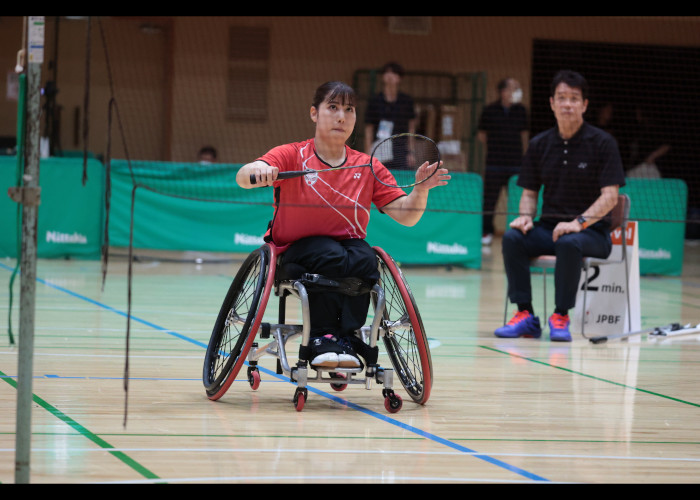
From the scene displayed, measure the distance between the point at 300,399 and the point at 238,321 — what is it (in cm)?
40


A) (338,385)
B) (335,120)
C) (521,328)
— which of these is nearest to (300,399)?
(338,385)

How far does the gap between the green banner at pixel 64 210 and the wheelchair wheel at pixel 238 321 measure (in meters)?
5.84

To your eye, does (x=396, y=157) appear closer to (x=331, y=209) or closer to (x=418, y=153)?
(x=418, y=153)

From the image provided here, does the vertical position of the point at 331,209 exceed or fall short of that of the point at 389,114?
it falls short

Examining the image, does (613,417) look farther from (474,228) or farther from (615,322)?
(474,228)

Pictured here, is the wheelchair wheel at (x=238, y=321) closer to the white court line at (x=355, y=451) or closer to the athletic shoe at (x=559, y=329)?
the white court line at (x=355, y=451)

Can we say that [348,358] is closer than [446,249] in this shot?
Yes

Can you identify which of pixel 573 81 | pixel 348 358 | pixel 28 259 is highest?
pixel 573 81

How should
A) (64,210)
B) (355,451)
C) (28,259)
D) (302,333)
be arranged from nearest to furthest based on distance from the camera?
(28,259), (355,451), (302,333), (64,210)

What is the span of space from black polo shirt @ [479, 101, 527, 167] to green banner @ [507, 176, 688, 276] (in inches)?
72.7

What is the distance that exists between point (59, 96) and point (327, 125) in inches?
467

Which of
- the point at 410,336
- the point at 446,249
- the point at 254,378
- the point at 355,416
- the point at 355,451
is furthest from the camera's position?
the point at 446,249

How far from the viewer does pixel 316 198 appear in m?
4.27
